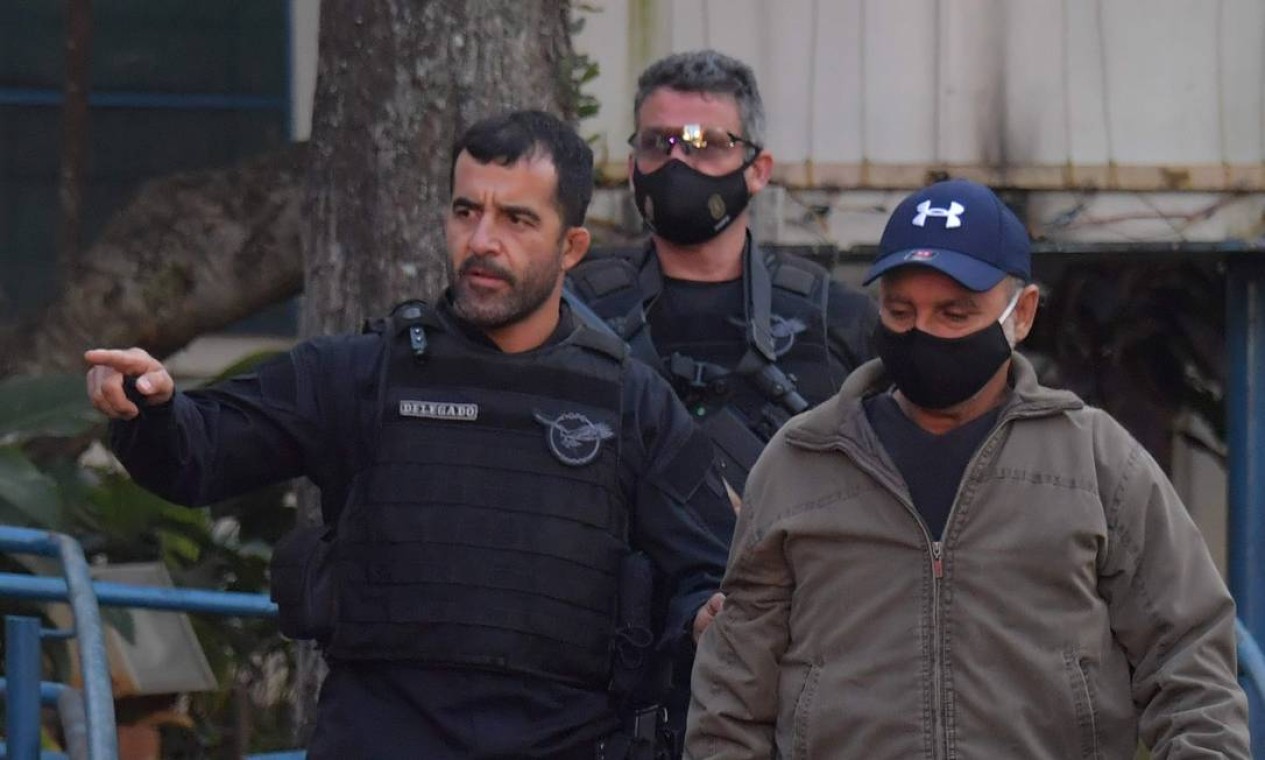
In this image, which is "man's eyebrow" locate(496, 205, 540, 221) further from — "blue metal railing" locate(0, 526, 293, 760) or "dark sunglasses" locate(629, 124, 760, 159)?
"blue metal railing" locate(0, 526, 293, 760)

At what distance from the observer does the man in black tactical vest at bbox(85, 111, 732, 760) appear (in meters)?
3.53

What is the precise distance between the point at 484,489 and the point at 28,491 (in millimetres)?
2723

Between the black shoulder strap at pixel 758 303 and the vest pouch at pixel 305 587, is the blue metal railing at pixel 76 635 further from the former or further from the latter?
the black shoulder strap at pixel 758 303

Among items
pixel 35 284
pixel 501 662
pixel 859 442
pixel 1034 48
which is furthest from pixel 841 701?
pixel 35 284

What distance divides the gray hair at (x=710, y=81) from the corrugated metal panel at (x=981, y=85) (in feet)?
7.79

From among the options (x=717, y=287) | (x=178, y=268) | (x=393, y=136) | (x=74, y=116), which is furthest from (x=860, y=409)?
(x=74, y=116)

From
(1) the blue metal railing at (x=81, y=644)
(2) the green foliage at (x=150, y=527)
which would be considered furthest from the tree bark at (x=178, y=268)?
(1) the blue metal railing at (x=81, y=644)

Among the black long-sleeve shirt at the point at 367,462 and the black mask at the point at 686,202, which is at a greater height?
the black mask at the point at 686,202

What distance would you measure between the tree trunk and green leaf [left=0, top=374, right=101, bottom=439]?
3.44ft

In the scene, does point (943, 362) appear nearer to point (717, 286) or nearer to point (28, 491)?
point (717, 286)

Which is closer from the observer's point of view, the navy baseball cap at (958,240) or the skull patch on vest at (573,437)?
the navy baseball cap at (958,240)

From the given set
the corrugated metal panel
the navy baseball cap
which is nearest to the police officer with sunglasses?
the navy baseball cap

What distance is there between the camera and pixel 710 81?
4.52 m

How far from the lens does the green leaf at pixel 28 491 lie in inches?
232
